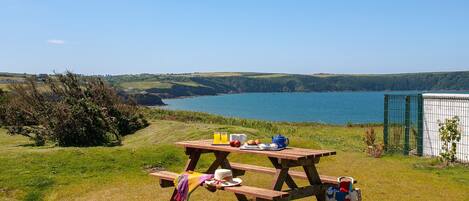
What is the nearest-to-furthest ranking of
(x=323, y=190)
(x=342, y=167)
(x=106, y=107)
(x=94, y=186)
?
(x=323, y=190), (x=94, y=186), (x=342, y=167), (x=106, y=107)

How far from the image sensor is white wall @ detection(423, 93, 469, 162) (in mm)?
16969

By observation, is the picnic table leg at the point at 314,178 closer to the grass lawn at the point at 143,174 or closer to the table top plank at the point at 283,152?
the table top plank at the point at 283,152

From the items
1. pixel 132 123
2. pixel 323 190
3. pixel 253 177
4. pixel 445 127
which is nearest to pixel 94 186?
pixel 253 177

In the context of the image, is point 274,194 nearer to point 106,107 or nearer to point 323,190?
point 323,190

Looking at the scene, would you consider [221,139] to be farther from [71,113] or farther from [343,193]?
[71,113]

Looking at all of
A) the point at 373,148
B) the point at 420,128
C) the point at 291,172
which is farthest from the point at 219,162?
the point at 420,128

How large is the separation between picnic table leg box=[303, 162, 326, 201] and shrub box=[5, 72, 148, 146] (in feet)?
46.5

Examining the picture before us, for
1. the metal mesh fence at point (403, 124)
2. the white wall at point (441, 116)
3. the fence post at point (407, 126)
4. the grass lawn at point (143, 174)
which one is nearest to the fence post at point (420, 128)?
the metal mesh fence at point (403, 124)

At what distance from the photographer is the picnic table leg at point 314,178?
877cm

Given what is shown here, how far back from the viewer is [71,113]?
20.9 m

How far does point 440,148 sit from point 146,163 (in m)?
10.1

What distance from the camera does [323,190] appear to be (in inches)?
355

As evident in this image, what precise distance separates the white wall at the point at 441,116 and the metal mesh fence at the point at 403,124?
0.25m

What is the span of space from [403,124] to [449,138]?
3305 mm
